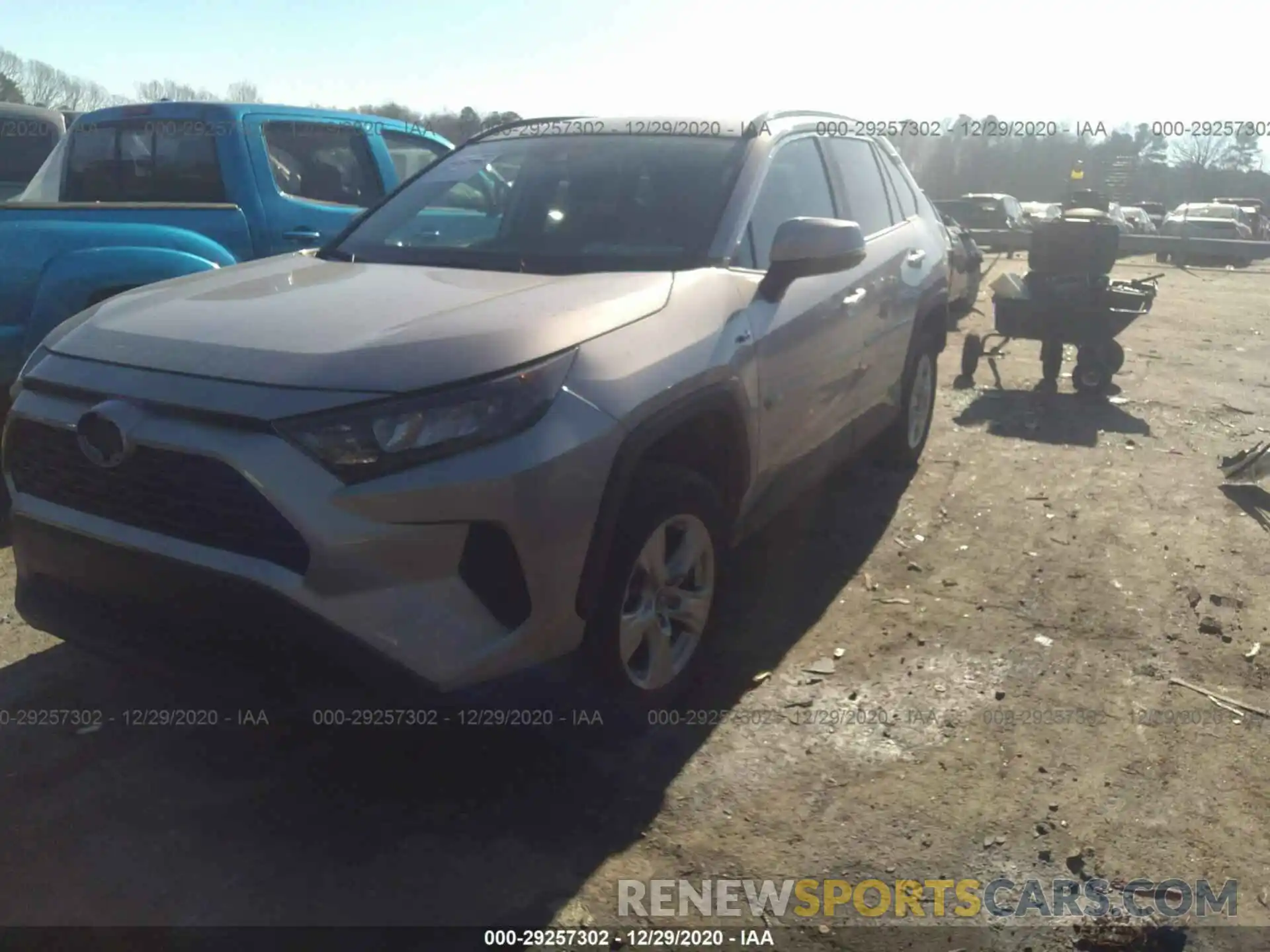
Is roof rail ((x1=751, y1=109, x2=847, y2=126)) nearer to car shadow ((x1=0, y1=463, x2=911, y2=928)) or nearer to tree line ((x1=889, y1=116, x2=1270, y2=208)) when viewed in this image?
car shadow ((x1=0, y1=463, x2=911, y2=928))

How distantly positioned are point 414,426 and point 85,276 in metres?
3.09

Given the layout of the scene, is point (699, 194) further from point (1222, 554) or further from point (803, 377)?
point (1222, 554)

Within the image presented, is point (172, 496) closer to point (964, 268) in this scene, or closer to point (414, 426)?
point (414, 426)

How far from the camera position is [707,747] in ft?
10.9

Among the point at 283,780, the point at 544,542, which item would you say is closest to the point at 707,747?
the point at 544,542

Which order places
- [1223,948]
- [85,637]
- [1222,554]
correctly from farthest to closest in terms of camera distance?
[1222,554]
[85,637]
[1223,948]

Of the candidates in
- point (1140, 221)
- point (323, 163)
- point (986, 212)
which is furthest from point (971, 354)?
point (1140, 221)

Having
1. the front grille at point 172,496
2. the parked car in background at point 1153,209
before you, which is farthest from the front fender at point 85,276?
the parked car in background at point 1153,209

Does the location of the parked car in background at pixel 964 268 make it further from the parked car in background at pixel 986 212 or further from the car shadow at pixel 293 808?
the car shadow at pixel 293 808

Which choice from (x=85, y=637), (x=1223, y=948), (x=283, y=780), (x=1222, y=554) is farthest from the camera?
(x=1222, y=554)

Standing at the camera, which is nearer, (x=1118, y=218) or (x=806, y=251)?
(x=806, y=251)

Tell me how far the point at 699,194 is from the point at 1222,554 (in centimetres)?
305

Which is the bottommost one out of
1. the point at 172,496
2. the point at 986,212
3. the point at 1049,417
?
the point at 1049,417

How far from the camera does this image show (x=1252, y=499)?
5738 millimetres
